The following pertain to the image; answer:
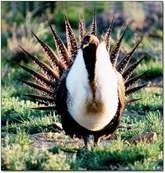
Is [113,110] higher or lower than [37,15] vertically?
lower

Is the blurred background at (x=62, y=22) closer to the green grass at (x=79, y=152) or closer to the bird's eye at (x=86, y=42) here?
the green grass at (x=79, y=152)

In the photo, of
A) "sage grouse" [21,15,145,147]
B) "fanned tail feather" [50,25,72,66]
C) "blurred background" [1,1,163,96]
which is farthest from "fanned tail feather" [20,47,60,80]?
"blurred background" [1,1,163,96]

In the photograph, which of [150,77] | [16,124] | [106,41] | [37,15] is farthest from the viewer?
[37,15]

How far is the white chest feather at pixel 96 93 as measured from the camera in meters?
4.50

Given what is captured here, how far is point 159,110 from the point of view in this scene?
639cm

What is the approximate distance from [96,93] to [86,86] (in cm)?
8

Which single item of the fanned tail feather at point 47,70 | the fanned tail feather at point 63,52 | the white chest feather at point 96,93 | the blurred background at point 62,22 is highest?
the blurred background at point 62,22

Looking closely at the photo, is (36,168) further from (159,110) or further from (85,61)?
(159,110)

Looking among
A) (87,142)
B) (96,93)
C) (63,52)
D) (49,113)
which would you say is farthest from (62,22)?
(96,93)

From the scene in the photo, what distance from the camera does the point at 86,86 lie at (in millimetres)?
4504

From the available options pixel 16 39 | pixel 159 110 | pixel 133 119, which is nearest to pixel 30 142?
pixel 133 119

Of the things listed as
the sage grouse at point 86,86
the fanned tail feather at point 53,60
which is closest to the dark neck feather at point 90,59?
the sage grouse at point 86,86

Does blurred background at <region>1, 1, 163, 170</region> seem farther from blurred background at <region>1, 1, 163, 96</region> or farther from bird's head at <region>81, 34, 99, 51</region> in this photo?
bird's head at <region>81, 34, 99, 51</region>

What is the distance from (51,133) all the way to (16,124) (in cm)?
52
